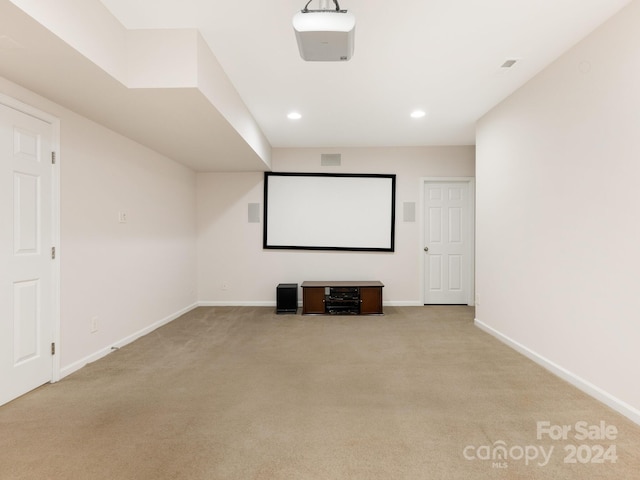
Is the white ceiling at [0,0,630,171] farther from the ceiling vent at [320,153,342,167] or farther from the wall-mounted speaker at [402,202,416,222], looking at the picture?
the wall-mounted speaker at [402,202,416,222]

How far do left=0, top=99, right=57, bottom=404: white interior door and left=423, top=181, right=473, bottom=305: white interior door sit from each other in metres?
4.94

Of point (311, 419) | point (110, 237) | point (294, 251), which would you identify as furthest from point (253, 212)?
point (311, 419)

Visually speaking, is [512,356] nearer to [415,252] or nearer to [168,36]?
[415,252]

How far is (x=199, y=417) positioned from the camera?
2.12m

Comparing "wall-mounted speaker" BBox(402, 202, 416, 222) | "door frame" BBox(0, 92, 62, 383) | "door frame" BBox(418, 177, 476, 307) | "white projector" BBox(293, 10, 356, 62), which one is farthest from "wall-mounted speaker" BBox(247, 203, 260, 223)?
"white projector" BBox(293, 10, 356, 62)

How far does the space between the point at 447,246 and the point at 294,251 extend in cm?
261

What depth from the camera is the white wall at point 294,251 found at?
5.54 metres

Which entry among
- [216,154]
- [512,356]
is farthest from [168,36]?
[512,356]

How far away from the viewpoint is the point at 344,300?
16.6ft

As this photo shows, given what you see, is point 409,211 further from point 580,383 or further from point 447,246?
point 580,383

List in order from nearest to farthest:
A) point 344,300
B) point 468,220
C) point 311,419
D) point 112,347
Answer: point 311,419
point 112,347
point 344,300
point 468,220

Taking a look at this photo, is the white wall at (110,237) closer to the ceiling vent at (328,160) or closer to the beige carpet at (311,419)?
the beige carpet at (311,419)

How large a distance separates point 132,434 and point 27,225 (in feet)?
5.69

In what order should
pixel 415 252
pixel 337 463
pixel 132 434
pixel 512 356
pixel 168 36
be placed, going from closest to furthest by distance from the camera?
pixel 337 463
pixel 132 434
pixel 168 36
pixel 512 356
pixel 415 252
